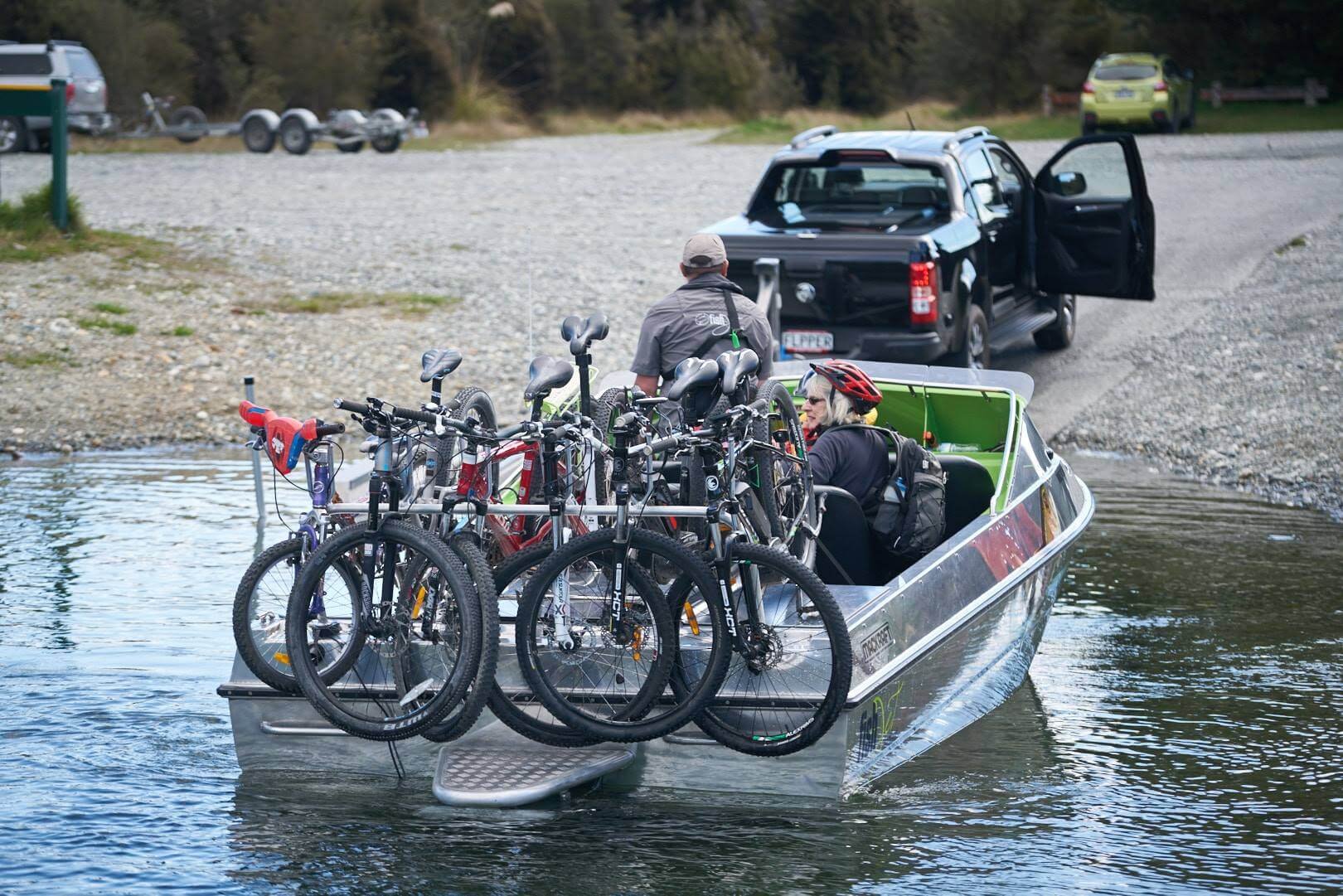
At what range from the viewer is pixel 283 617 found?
606 centimetres

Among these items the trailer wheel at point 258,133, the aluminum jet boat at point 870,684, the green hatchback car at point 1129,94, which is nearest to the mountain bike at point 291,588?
the aluminum jet boat at point 870,684

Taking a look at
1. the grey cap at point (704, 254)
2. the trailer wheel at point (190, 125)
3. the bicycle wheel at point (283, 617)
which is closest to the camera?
the bicycle wheel at point (283, 617)

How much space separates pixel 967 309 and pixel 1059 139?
22613mm

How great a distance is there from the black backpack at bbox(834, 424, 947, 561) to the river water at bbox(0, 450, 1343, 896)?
0.82 m

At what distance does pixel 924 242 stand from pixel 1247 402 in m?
3.41

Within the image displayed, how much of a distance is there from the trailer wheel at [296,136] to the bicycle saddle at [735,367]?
2826 cm

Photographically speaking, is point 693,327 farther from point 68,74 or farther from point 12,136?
point 68,74

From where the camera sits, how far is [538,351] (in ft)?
49.2

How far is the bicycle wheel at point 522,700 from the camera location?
5.74m

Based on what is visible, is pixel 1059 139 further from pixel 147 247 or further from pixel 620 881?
pixel 620 881

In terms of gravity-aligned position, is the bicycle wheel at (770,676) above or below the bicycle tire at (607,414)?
below

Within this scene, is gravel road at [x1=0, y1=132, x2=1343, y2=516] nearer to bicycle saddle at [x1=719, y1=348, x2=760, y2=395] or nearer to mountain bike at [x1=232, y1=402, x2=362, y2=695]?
bicycle saddle at [x1=719, y1=348, x2=760, y2=395]

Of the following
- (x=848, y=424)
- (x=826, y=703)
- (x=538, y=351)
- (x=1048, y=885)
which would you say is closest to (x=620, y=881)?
(x=826, y=703)

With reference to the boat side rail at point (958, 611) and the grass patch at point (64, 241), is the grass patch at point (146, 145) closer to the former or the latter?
the grass patch at point (64, 241)
